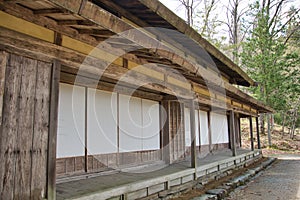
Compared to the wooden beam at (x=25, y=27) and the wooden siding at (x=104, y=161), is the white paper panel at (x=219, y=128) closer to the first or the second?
the wooden siding at (x=104, y=161)

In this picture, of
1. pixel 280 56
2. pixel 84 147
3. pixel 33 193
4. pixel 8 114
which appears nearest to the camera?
pixel 8 114

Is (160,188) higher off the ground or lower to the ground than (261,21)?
lower

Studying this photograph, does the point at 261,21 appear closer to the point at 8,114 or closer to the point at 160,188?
the point at 160,188

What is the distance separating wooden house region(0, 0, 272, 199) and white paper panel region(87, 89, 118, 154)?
2cm

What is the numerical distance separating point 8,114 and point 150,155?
4.24 metres

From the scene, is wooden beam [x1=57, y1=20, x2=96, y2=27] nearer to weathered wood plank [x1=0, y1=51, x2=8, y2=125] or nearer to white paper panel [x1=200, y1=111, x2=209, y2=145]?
weathered wood plank [x1=0, y1=51, x2=8, y2=125]

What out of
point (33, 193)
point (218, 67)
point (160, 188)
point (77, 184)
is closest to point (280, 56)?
point (218, 67)

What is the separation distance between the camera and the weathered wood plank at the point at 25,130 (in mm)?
2383

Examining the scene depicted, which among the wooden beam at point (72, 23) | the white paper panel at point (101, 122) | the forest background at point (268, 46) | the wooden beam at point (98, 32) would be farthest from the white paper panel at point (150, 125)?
the forest background at point (268, 46)

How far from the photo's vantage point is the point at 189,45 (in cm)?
524

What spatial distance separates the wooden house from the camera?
2355 mm

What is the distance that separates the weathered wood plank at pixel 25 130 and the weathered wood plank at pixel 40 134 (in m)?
0.05

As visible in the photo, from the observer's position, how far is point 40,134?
2582 millimetres

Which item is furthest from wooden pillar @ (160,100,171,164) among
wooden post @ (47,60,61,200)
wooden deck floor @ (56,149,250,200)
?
wooden post @ (47,60,61,200)
